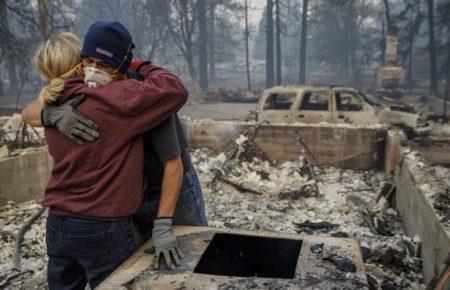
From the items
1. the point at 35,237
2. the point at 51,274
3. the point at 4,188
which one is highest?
the point at 51,274

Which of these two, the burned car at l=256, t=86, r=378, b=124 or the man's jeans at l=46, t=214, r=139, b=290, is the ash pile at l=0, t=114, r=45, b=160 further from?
the burned car at l=256, t=86, r=378, b=124

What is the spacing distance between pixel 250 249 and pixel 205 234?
0.97 ft

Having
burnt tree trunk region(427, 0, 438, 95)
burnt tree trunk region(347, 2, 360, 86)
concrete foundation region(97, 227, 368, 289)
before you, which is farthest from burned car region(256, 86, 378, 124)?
burnt tree trunk region(347, 2, 360, 86)

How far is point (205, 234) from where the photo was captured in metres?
2.44

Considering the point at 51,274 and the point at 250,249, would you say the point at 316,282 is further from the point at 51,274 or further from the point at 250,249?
the point at 51,274

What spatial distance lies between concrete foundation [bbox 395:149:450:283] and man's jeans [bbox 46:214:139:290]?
2273 mm

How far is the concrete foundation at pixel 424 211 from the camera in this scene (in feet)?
A: 11.3

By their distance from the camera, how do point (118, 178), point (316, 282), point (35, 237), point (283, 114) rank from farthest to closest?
point (283, 114) → point (35, 237) → point (118, 178) → point (316, 282)

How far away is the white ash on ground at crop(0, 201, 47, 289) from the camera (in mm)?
4242

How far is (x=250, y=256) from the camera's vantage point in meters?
2.51

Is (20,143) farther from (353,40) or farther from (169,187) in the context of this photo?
(353,40)

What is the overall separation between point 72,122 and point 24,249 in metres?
3.58

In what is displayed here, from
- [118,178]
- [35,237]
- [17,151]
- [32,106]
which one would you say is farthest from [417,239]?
[17,151]

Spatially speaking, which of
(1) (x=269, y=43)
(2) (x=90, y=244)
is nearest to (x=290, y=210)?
(2) (x=90, y=244)
